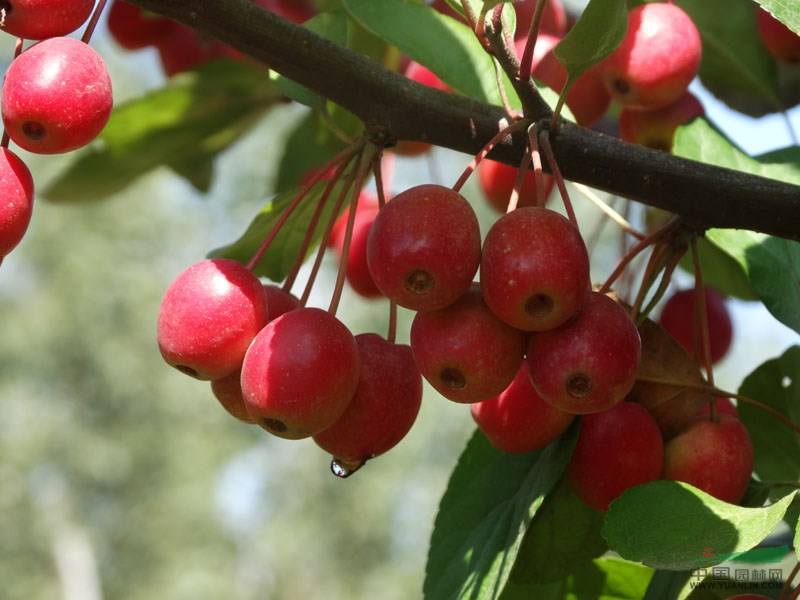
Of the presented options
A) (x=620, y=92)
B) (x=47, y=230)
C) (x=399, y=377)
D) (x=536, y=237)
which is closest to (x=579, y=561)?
(x=399, y=377)

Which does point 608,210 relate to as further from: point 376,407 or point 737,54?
point 737,54

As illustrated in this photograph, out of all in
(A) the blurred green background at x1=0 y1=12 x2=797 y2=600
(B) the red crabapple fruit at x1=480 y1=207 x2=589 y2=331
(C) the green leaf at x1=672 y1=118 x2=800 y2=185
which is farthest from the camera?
(A) the blurred green background at x1=0 y1=12 x2=797 y2=600

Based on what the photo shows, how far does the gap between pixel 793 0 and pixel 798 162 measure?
1.32ft

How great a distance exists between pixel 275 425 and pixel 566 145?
0.34 metres

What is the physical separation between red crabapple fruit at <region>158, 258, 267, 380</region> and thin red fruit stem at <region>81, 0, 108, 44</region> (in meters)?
0.19

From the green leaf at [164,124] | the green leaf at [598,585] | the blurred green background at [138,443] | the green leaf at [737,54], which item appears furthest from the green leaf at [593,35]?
the blurred green background at [138,443]

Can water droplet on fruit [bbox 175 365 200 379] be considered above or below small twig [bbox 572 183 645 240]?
below

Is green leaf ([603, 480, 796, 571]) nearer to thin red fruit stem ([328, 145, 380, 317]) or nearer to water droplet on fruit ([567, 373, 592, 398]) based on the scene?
water droplet on fruit ([567, 373, 592, 398])

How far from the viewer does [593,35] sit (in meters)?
0.81

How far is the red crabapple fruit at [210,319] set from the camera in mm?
765

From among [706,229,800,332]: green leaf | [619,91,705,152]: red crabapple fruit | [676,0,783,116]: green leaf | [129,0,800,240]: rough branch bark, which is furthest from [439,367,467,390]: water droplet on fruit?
[676,0,783,116]: green leaf

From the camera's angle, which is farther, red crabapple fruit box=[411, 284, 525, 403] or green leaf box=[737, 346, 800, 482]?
green leaf box=[737, 346, 800, 482]

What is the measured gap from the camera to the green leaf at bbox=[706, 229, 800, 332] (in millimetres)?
1060

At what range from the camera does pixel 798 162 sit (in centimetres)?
112
